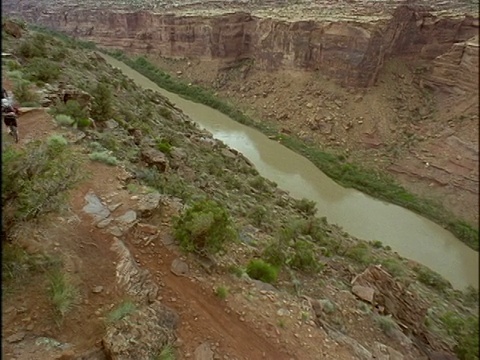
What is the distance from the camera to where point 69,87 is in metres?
14.6

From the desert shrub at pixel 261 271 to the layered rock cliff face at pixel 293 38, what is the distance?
53.5 ft

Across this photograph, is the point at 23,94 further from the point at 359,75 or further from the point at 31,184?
the point at 359,75

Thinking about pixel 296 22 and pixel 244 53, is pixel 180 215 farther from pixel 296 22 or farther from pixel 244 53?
pixel 244 53

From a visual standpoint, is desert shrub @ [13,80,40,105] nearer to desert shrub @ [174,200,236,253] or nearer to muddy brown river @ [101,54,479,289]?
desert shrub @ [174,200,236,253]

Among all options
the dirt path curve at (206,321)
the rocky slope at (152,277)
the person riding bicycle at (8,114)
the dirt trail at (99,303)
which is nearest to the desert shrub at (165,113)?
the rocky slope at (152,277)

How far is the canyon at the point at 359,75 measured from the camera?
24406 millimetres

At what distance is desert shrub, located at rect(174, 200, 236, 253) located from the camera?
7.49 metres

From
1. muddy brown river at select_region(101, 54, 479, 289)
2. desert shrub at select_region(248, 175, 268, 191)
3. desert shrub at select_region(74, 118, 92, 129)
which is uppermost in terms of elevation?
desert shrub at select_region(74, 118, 92, 129)

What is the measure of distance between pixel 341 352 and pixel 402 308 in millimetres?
3812

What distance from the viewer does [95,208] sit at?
7828mm

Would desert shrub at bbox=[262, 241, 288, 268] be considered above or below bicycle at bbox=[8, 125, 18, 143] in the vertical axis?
below

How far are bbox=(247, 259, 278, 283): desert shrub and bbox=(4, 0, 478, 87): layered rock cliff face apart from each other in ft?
53.5

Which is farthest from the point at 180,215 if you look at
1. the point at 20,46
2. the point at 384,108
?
the point at 384,108

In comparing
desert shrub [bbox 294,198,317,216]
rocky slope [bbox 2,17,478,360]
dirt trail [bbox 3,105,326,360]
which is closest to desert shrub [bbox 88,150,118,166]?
rocky slope [bbox 2,17,478,360]
